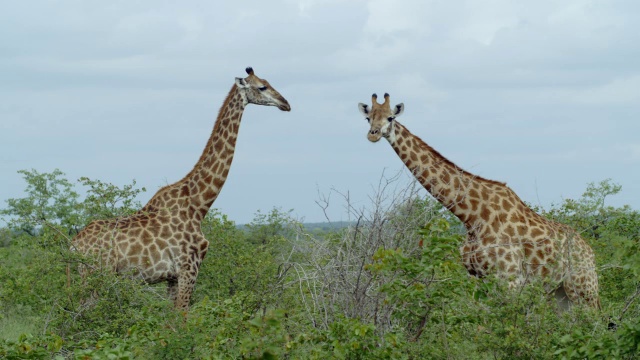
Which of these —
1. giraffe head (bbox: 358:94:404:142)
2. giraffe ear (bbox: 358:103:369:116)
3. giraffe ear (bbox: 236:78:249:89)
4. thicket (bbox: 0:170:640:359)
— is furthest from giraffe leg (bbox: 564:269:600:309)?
giraffe ear (bbox: 236:78:249:89)

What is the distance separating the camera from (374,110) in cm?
1149

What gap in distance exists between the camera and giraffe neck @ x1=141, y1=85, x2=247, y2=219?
1232cm

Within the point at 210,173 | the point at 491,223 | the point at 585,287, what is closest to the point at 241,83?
the point at 210,173

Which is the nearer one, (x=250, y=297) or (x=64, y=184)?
(x=250, y=297)

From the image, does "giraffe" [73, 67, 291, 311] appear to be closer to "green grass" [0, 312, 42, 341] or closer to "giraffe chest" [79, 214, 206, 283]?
"giraffe chest" [79, 214, 206, 283]

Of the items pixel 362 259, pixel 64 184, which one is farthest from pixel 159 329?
pixel 64 184

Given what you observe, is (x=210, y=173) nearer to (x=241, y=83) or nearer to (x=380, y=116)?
(x=241, y=83)

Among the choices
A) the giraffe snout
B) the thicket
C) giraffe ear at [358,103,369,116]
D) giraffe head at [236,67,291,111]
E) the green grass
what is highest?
giraffe head at [236,67,291,111]

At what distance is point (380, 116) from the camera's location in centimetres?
1141

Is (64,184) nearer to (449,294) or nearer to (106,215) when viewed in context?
(106,215)

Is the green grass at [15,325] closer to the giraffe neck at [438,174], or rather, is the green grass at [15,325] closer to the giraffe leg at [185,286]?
the giraffe leg at [185,286]

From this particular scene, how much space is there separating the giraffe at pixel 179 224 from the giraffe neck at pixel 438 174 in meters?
2.14

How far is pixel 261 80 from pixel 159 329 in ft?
16.6

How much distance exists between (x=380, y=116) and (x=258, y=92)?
2175 millimetres
